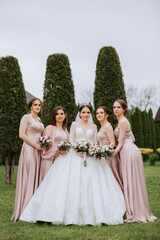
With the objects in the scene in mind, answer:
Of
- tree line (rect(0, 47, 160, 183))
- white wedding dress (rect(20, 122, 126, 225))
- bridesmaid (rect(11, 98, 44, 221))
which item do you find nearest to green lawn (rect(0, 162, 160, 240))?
white wedding dress (rect(20, 122, 126, 225))

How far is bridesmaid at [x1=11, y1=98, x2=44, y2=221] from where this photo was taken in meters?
6.15

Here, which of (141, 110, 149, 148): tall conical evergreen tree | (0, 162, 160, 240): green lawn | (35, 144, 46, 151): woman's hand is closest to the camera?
(0, 162, 160, 240): green lawn

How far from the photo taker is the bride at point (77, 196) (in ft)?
17.4

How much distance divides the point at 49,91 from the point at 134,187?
7337 millimetres

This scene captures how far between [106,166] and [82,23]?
7.89m

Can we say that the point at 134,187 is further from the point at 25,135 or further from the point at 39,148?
the point at 25,135

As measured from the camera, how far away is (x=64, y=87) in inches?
479

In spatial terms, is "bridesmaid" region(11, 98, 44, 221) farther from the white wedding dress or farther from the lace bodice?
the lace bodice

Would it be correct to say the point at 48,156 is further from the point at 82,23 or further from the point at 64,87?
the point at 82,23

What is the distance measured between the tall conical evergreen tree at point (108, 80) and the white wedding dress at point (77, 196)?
24.0 feet

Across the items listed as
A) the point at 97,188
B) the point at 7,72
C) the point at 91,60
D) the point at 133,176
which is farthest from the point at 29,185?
the point at 91,60

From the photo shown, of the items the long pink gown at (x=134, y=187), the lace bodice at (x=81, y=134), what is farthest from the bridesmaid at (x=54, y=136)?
the long pink gown at (x=134, y=187)

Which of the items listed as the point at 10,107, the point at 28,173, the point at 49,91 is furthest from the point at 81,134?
the point at 10,107

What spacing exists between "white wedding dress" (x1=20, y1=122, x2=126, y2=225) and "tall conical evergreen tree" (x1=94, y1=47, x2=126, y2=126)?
732 centimetres
